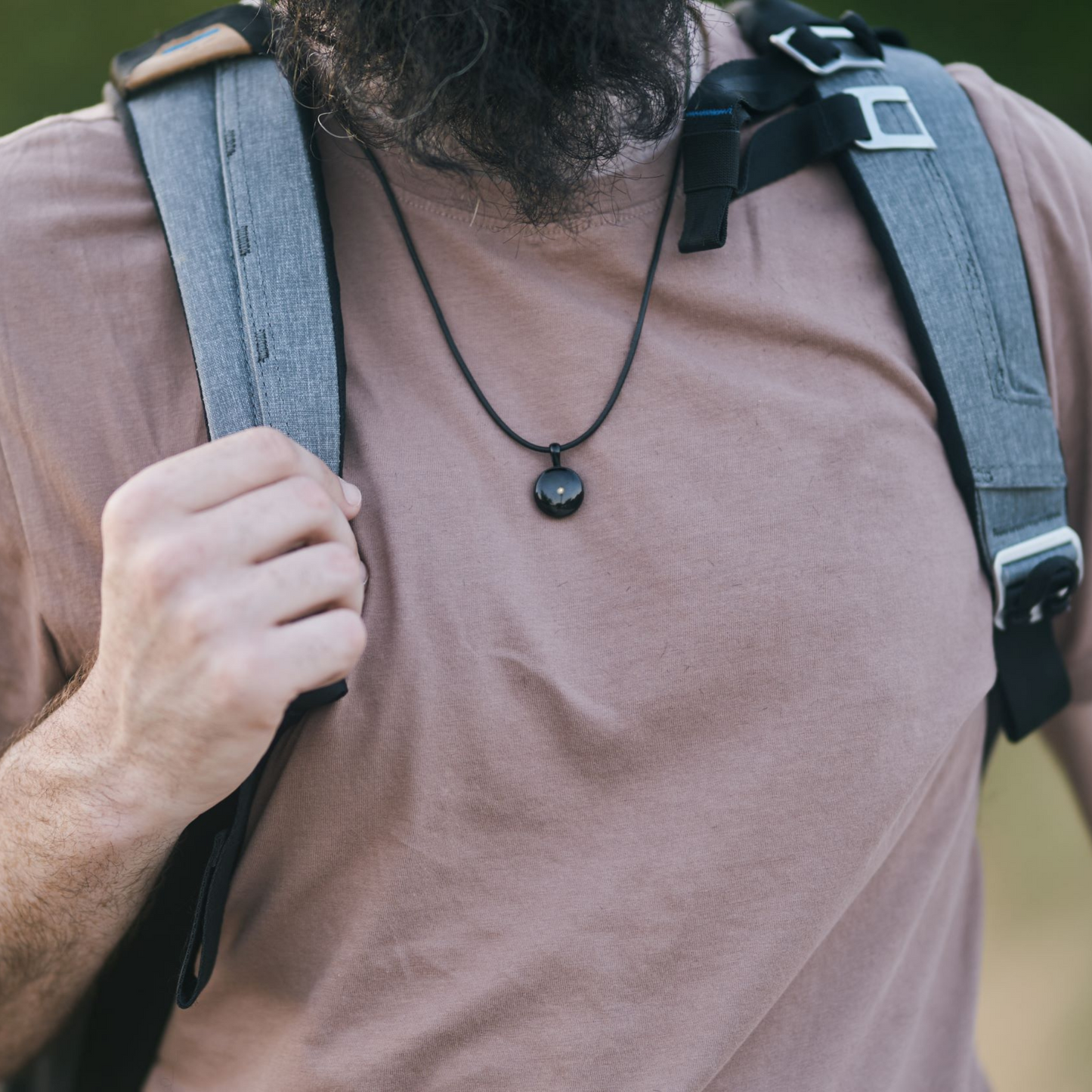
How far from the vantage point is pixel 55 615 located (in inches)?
41.3

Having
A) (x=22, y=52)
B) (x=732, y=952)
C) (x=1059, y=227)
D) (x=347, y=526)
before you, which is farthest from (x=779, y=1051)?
(x=22, y=52)

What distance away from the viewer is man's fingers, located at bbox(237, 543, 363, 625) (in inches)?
35.3

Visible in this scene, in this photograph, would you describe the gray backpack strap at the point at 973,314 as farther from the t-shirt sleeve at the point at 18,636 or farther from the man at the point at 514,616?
the t-shirt sleeve at the point at 18,636

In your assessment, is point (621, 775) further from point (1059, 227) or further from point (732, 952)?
point (1059, 227)

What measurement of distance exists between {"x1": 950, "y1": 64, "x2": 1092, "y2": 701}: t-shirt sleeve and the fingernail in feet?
2.70

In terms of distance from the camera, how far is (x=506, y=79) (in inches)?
41.5

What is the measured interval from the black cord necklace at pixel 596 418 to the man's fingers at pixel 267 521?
0.80ft

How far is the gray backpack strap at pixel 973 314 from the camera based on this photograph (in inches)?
45.7

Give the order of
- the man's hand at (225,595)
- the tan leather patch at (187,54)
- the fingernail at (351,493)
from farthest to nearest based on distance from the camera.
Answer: the tan leather patch at (187,54) < the fingernail at (351,493) < the man's hand at (225,595)

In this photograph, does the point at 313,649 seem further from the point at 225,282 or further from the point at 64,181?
the point at 64,181

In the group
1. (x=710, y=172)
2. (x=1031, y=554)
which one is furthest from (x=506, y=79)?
(x=1031, y=554)

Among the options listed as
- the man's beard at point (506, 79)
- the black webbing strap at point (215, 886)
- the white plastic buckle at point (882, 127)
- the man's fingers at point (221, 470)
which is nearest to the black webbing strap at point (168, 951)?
the black webbing strap at point (215, 886)

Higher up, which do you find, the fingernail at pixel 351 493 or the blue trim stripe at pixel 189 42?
the blue trim stripe at pixel 189 42

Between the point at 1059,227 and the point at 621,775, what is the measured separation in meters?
0.82
